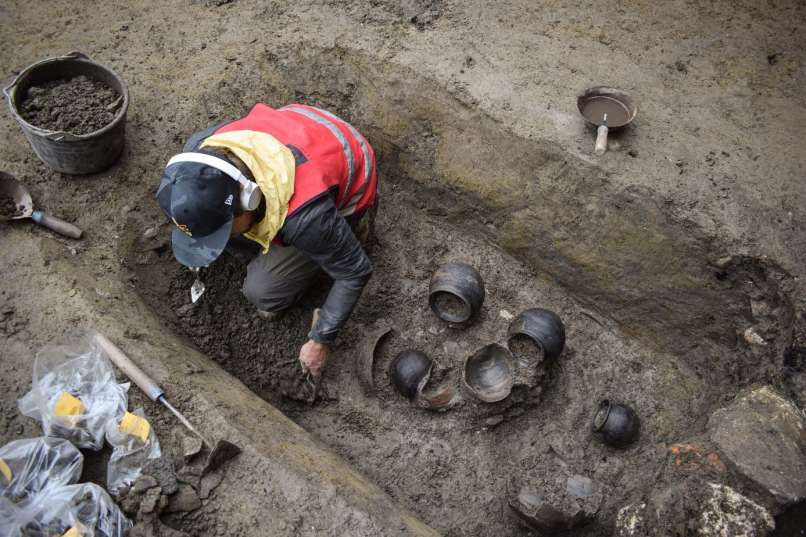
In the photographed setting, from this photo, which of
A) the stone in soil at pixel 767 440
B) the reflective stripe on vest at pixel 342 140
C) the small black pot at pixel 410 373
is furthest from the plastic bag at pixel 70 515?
the stone in soil at pixel 767 440

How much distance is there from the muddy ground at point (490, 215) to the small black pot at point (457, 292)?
16cm

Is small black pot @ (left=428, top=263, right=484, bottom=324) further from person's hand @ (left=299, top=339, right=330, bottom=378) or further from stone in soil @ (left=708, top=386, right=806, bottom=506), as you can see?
stone in soil @ (left=708, top=386, right=806, bottom=506)

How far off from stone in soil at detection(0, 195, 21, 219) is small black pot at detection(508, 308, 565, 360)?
303 centimetres

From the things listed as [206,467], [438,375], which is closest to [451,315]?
[438,375]

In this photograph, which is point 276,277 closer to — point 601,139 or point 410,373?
point 410,373

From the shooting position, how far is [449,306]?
4.23 metres

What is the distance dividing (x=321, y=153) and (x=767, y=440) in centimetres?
268

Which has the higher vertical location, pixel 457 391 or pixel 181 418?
pixel 181 418

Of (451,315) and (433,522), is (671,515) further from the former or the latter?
(451,315)

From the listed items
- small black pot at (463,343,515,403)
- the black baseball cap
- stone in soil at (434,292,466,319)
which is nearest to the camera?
the black baseball cap

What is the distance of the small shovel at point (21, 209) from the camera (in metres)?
3.70

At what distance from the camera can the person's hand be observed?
12.0 feet

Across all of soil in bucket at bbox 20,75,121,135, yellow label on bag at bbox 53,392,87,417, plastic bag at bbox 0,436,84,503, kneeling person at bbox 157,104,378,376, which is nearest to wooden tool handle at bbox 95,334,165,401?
yellow label on bag at bbox 53,392,87,417

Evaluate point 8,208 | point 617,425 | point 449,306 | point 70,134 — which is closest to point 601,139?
point 449,306
